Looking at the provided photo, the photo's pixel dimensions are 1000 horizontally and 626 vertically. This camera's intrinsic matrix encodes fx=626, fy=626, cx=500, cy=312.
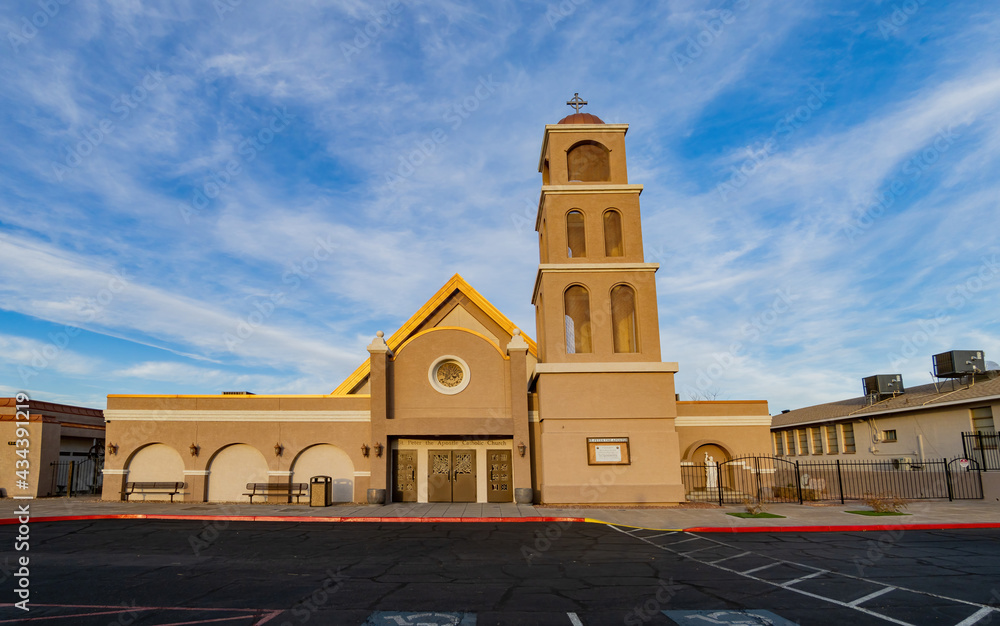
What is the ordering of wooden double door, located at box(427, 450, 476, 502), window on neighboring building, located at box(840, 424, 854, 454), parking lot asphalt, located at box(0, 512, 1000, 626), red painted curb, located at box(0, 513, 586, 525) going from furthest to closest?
window on neighboring building, located at box(840, 424, 854, 454) → wooden double door, located at box(427, 450, 476, 502) → red painted curb, located at box(0, 513, 586, 525) → parking lot asphalt, located at box(0, 512, 1000, 626)

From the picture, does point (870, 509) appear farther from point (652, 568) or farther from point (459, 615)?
point (459, 615)

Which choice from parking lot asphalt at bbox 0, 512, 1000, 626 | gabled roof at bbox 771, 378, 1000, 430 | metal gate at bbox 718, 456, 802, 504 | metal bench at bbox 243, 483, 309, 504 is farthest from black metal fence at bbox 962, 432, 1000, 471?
metal bench at bbox 243, 483, 309, 504

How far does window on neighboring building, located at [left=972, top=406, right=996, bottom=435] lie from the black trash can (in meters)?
24.5

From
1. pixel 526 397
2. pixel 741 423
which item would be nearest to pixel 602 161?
pixel 526 397

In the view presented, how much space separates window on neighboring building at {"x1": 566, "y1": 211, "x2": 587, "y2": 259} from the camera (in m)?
26.2

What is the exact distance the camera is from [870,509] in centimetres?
2033

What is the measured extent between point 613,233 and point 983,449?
53.0 ft

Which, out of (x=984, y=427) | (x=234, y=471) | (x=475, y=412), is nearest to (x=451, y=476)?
(x=475, y=412)

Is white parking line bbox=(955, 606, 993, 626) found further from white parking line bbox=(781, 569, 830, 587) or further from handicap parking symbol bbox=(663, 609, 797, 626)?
white parking line bbox=(781, 569, 830, 587)

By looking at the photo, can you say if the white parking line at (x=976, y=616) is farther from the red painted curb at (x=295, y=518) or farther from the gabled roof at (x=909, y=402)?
the gabled roof at (x=909, y=402)

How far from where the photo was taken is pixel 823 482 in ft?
95.7

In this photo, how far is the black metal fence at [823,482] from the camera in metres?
23.6

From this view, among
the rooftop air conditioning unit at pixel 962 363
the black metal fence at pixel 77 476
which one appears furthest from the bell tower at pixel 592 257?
the black metal fence at pixel 77 476

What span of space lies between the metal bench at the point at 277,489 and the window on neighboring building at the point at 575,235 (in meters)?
14.3
